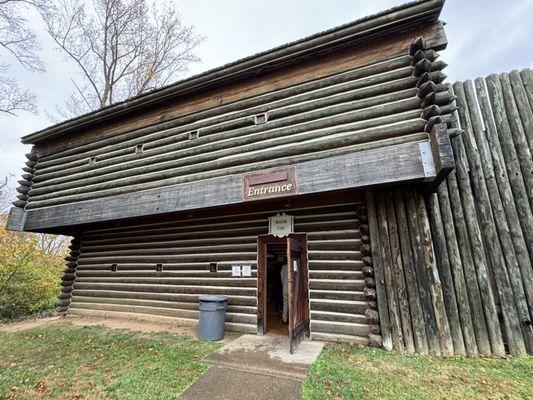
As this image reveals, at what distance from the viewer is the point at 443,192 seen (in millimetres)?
5414

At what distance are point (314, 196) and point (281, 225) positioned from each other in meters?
1.22

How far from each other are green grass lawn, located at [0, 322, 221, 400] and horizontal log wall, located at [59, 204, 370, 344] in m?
1.38

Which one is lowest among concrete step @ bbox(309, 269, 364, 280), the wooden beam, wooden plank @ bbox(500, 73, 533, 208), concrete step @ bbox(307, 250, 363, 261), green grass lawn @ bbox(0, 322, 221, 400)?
green grass lawn @ bbox(0, 322, 221, 400)

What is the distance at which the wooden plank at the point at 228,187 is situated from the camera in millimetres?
4727

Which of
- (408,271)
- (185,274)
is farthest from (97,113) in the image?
(408,271)

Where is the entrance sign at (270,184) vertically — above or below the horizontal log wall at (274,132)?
below

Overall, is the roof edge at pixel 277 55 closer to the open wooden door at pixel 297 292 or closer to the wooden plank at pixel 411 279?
the wooden plank at pixel 411 279

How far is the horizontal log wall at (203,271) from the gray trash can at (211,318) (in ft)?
2.20

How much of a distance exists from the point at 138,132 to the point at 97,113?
184cm

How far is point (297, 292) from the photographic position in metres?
5.62

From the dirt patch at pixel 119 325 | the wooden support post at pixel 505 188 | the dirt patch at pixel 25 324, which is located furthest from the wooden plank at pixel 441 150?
the dirt patch at pixel 25 324

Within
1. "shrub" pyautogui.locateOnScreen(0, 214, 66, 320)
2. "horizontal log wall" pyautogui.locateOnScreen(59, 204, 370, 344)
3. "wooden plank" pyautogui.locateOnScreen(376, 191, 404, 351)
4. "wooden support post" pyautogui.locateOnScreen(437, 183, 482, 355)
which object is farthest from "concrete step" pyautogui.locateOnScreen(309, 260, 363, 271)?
"shrub" pyautogui.locateOnScreen(0, 214, 66, 320)

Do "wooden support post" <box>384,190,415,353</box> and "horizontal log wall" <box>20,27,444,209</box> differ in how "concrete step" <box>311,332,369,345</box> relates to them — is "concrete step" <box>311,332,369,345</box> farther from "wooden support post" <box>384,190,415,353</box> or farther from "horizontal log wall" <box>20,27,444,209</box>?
"horizontal log wall" <box>20,27,444,209</box>

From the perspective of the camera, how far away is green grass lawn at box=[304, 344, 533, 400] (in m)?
3.46
